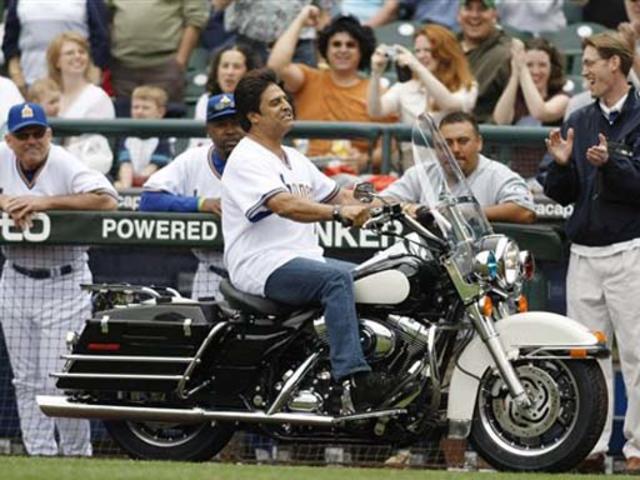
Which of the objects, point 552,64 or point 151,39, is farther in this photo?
point 151,39

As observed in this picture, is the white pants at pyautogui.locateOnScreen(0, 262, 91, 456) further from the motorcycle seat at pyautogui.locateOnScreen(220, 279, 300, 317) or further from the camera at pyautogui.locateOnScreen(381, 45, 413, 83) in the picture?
the camera at pyautogui.locateOnScreen(381, 45, 413, 83)

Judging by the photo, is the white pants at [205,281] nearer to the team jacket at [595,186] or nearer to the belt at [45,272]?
the belt at [45,272]

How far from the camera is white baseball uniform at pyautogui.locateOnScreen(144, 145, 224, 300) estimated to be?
10609 millimetres

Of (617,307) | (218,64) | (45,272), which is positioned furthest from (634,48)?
(45,272)

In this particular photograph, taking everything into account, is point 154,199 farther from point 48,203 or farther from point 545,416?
point 545,416

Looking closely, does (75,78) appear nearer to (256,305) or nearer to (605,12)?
(605,12)

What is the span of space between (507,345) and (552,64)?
4047 millimetres

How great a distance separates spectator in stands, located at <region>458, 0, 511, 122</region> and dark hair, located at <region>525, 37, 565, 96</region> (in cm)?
27

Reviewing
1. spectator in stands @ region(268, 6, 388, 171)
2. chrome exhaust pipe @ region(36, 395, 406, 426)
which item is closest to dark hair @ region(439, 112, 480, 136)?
chrome exhaust pipe @ region(36, 395, 406, 426)

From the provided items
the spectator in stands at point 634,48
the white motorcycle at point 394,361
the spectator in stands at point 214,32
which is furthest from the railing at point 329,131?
the spectator in stands at point 214,32

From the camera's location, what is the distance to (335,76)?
42.2ft

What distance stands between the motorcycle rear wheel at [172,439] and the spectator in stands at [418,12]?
5467mm

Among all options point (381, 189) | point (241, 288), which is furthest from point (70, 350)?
point (381, 189)

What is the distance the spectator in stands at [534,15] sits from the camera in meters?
14.1
